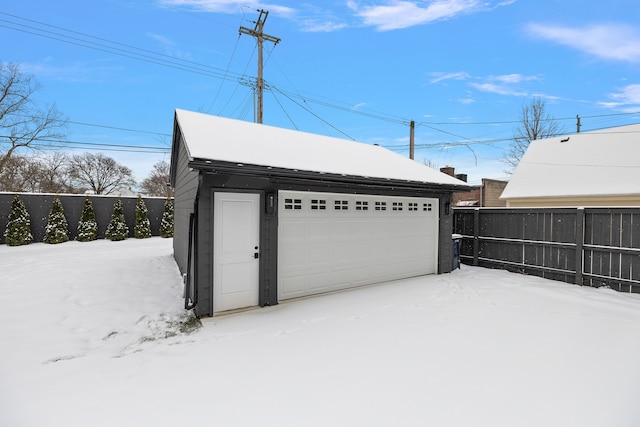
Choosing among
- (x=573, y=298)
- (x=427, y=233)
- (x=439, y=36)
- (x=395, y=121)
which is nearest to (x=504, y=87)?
(x=395, y=121)

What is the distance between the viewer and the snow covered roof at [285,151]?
191 inches

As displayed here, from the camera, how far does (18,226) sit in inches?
448

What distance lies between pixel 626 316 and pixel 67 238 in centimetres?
1644

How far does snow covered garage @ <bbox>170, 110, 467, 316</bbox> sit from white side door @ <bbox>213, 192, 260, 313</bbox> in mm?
15

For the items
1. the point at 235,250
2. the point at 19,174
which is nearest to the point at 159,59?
the point at 235,250

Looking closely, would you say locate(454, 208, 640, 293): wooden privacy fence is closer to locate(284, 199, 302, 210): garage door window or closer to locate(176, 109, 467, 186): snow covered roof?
locate(176, 109, 467, 186): snow covered roof

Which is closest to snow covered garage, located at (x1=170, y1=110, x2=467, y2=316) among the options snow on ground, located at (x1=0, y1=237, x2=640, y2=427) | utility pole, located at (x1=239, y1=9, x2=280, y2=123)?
snow on ground, located at (x1=0, y1=237, x2=640, y2=427)

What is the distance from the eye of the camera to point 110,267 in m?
7.05

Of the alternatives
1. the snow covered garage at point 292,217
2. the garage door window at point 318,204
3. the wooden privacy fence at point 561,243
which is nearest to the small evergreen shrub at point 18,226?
the snow covered garage at point 292,217

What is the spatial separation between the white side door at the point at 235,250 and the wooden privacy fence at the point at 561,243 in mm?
6437

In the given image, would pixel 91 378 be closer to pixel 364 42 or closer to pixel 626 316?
pixel 626 316

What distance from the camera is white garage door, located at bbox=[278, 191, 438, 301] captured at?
213 inches

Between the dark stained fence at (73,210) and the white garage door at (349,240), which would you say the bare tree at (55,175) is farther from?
the white garage door at (349,240)

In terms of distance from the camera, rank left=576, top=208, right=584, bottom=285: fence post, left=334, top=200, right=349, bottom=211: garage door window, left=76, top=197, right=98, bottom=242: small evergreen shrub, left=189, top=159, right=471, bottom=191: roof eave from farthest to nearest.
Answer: left=76, top=197, right=98, bottom=242: small evergreen shrub → left=576, top=208, right=584, bottom=285: fence post → left=334, top=200, right=349, bottom=211: garage door window → left=189, top=159, right=471, bottom=191: roof eave
